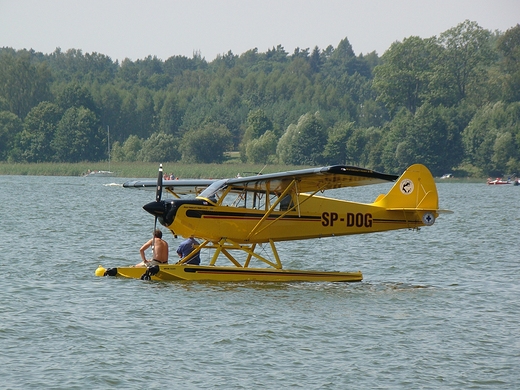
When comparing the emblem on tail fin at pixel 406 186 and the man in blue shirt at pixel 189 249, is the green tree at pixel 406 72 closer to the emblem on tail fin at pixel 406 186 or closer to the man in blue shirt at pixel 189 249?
the emblem on tail fin at pixel 406 186

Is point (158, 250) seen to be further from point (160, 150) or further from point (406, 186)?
point (160, 150)

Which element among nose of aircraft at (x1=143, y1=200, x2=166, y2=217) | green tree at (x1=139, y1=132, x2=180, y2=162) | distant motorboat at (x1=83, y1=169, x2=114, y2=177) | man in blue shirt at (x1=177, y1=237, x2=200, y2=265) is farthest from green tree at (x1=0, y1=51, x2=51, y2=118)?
nose of aircraft at (x1=143, y1=200, x2=166, y2=217)

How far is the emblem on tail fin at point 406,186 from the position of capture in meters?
16.0

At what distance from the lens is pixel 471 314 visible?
13.3 m

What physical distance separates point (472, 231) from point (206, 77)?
126 meters

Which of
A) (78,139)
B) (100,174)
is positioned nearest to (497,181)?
(100,174)

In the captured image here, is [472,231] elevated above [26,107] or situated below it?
below

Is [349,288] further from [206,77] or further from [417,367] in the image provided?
[206,77]

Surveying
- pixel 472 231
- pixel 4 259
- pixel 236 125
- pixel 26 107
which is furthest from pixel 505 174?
pixel 4 259

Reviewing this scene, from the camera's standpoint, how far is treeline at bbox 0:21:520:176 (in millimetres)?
87406

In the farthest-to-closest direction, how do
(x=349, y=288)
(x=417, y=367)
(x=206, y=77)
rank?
(x=206, y=77), (x=349, y=288), (x=417, y=367)

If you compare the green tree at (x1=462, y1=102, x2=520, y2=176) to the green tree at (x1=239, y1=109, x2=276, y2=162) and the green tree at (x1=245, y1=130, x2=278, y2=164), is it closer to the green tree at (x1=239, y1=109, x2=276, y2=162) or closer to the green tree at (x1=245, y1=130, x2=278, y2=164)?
the green tree at (x1=245, y1=130, x2=278, y2=164)

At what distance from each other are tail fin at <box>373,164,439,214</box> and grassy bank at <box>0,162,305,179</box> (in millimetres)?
49513

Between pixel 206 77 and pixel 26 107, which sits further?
pixel 206 77
